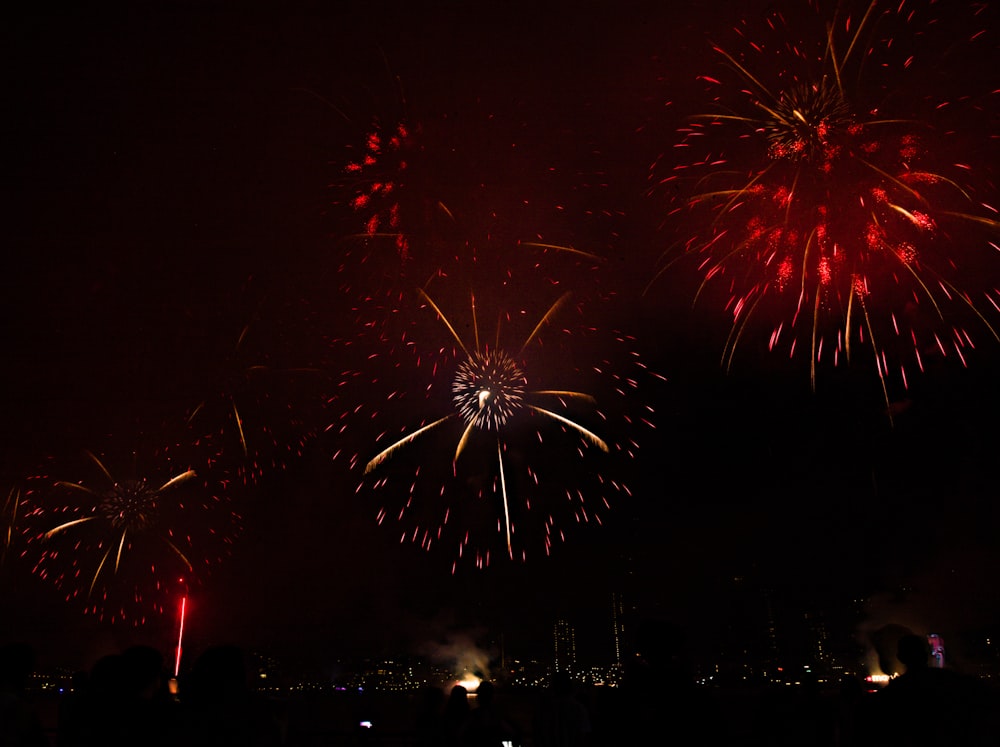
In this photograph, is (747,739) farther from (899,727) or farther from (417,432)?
(417,432)

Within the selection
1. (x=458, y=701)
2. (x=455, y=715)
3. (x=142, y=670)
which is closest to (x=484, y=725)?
(x=455, y=715)

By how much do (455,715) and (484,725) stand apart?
468 millimetres

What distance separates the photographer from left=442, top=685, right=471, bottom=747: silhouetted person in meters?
7.33

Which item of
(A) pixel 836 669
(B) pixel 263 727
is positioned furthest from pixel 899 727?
(A) pixel 836 669

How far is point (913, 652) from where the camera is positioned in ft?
15.2

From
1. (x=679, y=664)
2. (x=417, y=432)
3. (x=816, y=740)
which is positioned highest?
(x=417, y=432)

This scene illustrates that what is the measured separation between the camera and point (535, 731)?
721cm

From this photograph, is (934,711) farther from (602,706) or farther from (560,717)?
(560,717)

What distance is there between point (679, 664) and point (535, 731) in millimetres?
3985

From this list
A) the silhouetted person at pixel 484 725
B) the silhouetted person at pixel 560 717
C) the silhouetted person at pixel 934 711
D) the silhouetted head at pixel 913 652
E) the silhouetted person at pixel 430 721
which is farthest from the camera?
the silhouetted person at pixel 430 721

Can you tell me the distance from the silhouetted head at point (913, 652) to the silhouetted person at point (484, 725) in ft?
12.0

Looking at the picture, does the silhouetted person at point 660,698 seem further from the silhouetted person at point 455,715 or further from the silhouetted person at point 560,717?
the silhouetted person at point 455,715

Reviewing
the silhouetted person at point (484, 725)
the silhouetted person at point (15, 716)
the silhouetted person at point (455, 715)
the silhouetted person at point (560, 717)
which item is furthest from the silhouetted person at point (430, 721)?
the silhouetted person at point (15, 716)

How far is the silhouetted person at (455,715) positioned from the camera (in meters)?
7.33
